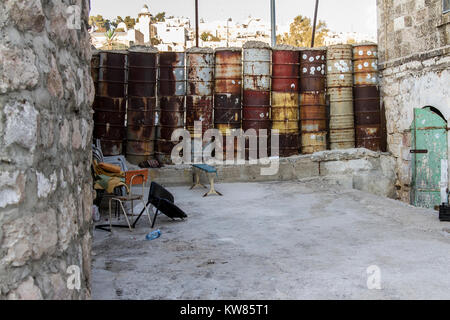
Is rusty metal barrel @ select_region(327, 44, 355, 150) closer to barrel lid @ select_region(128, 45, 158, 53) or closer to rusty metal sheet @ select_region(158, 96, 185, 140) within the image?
rusty metal sheet @ select_region(158, 96, 185, 140)

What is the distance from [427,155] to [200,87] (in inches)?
205

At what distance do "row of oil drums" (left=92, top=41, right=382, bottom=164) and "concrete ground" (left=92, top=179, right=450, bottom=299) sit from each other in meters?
3.40

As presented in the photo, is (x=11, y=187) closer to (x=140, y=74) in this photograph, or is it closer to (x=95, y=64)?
(x=140, y=74)

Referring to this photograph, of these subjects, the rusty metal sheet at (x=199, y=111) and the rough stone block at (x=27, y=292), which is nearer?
the rough stone block at (x=27, y=292)

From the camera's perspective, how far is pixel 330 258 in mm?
3875

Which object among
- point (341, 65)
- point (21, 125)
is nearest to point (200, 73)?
point (341, 65)

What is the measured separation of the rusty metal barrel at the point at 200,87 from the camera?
32.2 feet

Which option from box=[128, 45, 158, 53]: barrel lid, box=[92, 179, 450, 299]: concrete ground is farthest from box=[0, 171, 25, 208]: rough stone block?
box=[128, 45, 158, 53]: barrel lid

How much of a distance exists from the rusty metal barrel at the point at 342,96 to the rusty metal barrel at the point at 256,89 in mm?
1609

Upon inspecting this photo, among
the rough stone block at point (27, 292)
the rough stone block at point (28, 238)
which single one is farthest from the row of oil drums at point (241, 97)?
the rough stone block at point (27, 292)

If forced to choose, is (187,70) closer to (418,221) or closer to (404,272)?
(418,221)

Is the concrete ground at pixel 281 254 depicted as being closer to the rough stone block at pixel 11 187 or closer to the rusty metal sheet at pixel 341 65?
the rough stone block at pixel 11 187
